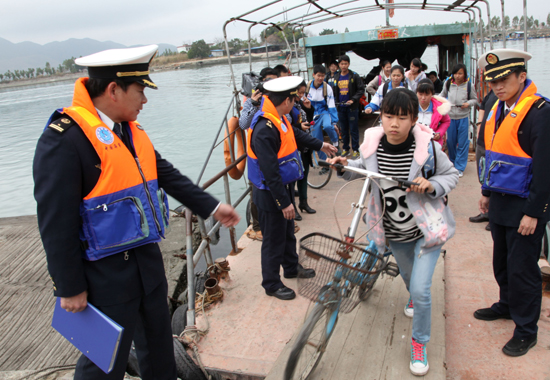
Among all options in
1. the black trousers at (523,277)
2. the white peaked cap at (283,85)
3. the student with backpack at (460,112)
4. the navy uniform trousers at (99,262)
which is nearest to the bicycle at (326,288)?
the navy uniform trousers at (99,262)

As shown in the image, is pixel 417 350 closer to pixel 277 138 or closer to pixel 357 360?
pixel 357 360

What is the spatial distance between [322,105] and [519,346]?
529 cm

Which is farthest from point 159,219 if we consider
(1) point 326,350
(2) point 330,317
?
(1) point 326,350

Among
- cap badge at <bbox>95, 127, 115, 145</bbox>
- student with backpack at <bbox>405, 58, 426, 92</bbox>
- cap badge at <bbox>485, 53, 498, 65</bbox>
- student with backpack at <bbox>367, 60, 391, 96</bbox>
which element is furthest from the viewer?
student with backpack at <bbox>367, 60, 391, 96</bbox>

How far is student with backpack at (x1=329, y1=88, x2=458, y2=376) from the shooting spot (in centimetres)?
223

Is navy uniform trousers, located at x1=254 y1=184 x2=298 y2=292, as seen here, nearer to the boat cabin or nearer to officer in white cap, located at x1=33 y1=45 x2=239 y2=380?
officer in white cap, located at x1=33 y1=45 x2=239 y2=380

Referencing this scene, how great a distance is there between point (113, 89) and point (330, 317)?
69.2 inches

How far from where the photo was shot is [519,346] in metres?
2.53

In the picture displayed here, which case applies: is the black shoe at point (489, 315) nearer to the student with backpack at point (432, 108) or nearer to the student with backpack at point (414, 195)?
the student with backpack at point (414, 195)

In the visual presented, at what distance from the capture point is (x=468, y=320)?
2.94m

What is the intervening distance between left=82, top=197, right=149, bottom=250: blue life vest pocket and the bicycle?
86cm

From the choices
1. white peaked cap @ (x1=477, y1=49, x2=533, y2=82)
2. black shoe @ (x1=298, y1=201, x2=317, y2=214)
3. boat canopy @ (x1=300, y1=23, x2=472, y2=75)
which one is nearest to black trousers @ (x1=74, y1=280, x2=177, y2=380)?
white peaked cap @ (x1=477, y1=49, x2=533, y2=82)

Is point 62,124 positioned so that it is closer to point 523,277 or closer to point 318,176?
point 523,277

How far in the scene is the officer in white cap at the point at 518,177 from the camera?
2.25 meters
